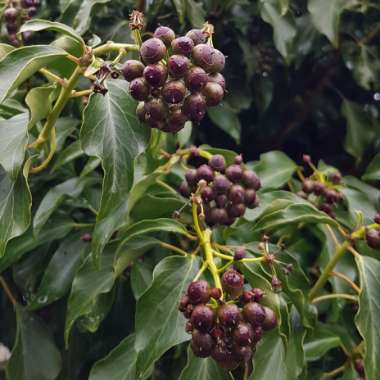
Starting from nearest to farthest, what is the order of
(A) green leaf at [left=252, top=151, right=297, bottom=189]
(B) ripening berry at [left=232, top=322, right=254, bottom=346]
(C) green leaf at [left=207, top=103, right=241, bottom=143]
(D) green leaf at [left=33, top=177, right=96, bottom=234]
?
(B) ripening berry at [left=232, top=322, right=254, bottom=346], (D) green leaf at [left=33, top=177, right=96, bottom=234], (A) green leaf at [left=252, top=151, right=297, bottom=189], (C) green leaf at [left=207, top=103, right=241, bottom=143]

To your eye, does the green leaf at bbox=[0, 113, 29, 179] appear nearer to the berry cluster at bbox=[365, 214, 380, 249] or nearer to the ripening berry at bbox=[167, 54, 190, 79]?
the ripening berry at bbox=[167, 54, 190, 79]

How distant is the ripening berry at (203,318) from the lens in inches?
33.9

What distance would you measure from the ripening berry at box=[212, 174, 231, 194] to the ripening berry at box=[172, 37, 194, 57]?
0.28 metres

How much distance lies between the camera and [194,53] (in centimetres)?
89

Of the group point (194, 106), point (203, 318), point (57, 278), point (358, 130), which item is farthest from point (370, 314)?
point (358, 130)

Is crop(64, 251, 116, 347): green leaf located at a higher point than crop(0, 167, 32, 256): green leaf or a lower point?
lower

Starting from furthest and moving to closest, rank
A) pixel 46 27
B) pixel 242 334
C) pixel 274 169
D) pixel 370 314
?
pixel 274 169
pixel 370 314
pixel 46 27
pixel 242 334

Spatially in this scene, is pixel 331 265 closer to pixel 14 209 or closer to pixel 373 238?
pixel 373 238

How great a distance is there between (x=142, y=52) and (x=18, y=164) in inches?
9.0

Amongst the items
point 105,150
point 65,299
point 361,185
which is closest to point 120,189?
point 105,150

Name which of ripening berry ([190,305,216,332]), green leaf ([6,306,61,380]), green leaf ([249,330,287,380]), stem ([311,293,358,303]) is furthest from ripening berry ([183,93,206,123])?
green leaf ([6,306,61,380])

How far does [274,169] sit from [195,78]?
652 millimetres

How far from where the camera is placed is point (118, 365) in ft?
3.69

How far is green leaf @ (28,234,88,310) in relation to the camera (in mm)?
1267
